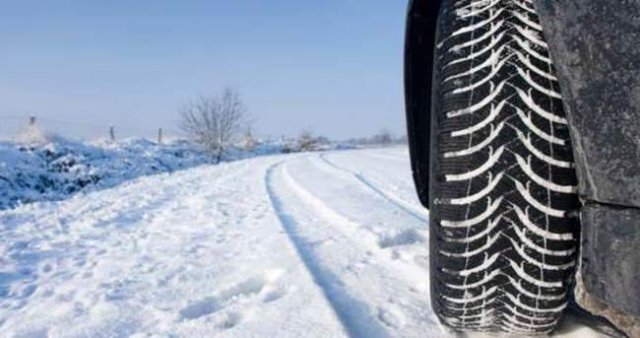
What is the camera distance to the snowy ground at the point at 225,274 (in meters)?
1.81

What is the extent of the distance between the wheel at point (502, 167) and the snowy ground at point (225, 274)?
0.31m

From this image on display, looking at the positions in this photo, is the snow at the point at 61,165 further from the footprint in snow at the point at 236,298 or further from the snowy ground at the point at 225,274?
the footprint in snow at the point at 236,298

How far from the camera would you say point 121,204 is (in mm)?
5727

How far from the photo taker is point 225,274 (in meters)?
2.46

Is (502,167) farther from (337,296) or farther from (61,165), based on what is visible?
(61,165)

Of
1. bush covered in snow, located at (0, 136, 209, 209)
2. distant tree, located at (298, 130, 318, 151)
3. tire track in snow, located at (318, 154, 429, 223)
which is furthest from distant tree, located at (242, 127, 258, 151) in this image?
tire track in snow, located at (318, 154, 429, 223)

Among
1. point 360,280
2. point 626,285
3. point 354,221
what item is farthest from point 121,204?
point 626,285

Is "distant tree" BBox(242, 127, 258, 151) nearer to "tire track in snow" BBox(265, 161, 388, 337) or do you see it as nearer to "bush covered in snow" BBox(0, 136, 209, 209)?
"bush covered in snow" BBox(0, 136, 209, 209)

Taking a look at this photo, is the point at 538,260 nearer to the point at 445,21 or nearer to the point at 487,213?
the point at 487,213

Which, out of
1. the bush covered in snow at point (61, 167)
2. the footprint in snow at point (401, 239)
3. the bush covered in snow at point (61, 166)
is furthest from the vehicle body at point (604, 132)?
the bush covered in snow at point (61, 167)

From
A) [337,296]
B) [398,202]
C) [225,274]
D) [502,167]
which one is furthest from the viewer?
[398,202]

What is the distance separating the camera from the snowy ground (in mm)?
1810

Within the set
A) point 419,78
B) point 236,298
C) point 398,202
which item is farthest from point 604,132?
point 398,202

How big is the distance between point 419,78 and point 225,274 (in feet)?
4.07
